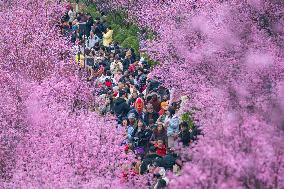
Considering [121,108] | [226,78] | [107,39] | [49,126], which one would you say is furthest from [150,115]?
[107,39]

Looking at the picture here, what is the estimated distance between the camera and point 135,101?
22.5 meters

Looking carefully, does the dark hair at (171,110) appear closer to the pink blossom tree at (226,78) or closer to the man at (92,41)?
the pink blossom tree at (226,78)

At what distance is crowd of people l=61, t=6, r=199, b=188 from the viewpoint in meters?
17.4

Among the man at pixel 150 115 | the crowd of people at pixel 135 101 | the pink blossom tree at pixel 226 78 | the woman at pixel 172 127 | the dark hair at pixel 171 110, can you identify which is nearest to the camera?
the pink blossom tree at pixel 226 78

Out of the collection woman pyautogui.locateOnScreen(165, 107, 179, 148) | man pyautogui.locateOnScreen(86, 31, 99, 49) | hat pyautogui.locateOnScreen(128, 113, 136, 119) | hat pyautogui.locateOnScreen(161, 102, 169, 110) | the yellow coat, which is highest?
woman pyautogui.locateOnScreen(165, 107, 179, 148)

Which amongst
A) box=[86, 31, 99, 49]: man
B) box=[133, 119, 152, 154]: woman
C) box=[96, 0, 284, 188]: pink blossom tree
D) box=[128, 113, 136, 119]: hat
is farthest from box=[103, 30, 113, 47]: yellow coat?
box=[133, 119, 152, 154]: woman

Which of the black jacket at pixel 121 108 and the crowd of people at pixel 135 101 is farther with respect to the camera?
the black jacket at pixel 121 108

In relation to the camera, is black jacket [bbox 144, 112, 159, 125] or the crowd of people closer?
the crowd of people

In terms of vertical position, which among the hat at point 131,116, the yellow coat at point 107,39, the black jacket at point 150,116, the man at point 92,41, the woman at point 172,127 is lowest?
the man at point 92,41

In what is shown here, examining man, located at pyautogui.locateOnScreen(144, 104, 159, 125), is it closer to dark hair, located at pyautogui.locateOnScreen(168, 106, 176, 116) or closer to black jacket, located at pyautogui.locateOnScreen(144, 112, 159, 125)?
black jacket, located at pyautogui.locateOnScreen(144, 112, 159, 125)

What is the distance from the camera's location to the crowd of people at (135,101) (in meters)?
17.4

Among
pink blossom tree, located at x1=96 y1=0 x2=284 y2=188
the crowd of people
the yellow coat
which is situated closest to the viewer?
pink blossom tree, located at x1=96 y1=0 x2=284 y2=188

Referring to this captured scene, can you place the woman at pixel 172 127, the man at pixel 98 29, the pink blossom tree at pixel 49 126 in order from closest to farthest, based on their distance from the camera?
1. the pink blossom tree at pixel 49 126
2. the woman at pixel 172 127
3. the man at pixel 98 29

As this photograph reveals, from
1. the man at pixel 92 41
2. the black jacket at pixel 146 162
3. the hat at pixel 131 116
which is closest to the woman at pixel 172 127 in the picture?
the hat at pixel 131 116
